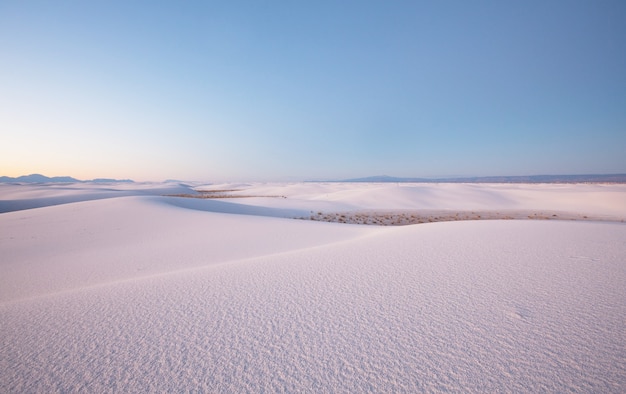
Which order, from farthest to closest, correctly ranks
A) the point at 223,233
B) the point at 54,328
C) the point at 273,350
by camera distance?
the point at 223,233 < the point at 54,328 < the point at 273,350

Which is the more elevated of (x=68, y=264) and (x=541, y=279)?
(x=541, y=279)

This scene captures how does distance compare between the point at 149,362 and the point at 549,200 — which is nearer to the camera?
→ the point at 149,362

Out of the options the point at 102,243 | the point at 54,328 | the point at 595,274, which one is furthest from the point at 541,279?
the point at 102,243

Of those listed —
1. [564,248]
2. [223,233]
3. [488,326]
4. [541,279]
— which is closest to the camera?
[488,326]

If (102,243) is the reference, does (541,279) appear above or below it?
above

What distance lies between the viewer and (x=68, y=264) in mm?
4879

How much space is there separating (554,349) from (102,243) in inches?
351

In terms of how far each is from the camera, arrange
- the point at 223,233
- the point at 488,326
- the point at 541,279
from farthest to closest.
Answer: the point at 223,233, the point at 541,279, the point at 488,326

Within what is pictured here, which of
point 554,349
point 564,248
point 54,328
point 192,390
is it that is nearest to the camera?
point 192,390

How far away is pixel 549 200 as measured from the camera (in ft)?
72.1

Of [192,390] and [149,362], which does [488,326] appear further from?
[149,362]

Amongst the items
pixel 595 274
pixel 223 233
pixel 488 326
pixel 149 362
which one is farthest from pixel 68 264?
pixel 595 274

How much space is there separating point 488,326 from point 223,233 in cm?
697

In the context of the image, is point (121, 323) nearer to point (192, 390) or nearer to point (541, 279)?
point (192, 390)
